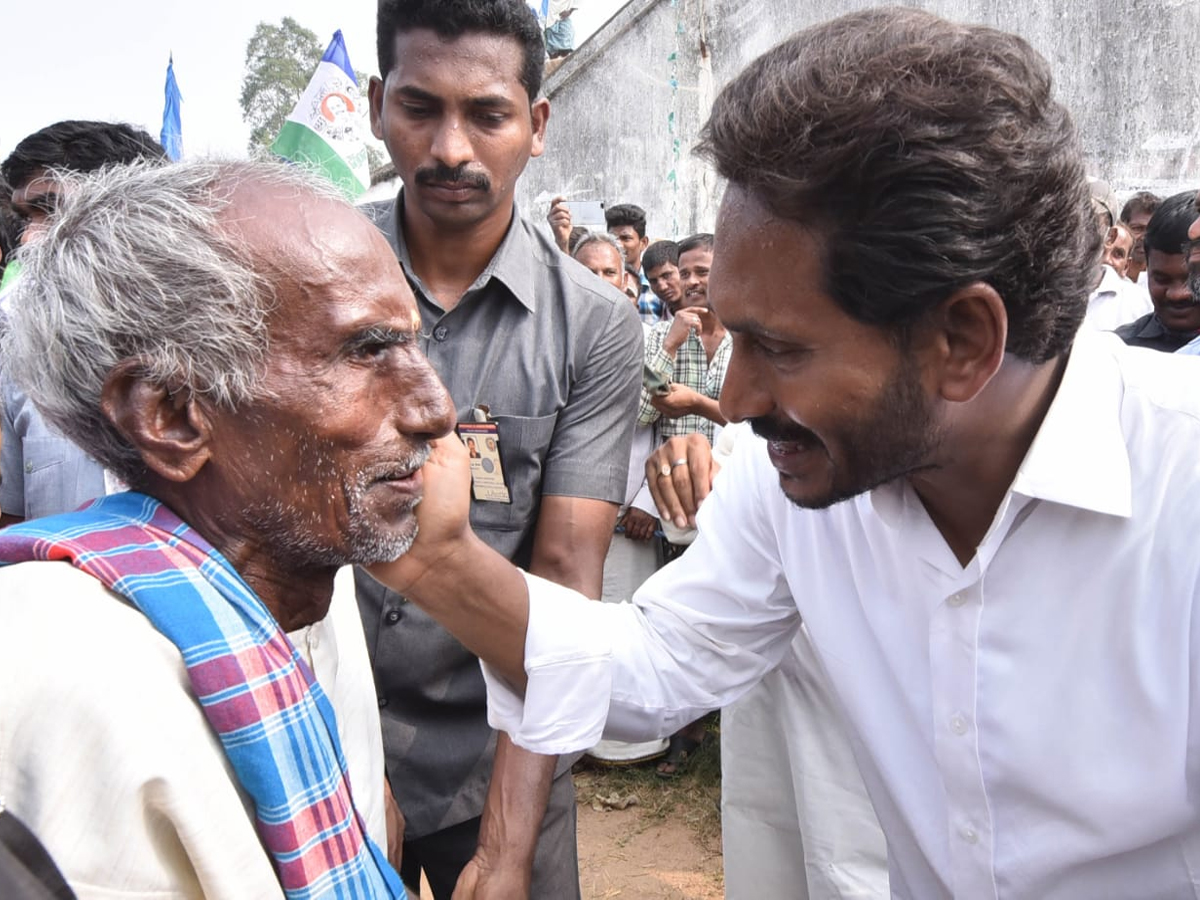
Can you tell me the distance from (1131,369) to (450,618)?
133cm

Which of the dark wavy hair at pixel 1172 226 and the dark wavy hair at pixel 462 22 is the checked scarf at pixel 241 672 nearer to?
the dark wavy hair at pixel 462 22

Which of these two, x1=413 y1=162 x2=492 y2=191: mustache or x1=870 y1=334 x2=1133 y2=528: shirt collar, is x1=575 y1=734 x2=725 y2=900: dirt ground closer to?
x1=870 y1=334 x2=1133 y2=528: shirt collar

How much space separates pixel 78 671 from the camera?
1.06 metres

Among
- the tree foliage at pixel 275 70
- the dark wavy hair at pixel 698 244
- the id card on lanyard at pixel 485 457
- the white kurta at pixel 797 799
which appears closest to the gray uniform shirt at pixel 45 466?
the id card on lanyard at pixel 485 457

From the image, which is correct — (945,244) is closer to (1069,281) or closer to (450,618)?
(1069,281)

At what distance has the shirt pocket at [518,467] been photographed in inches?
86.4

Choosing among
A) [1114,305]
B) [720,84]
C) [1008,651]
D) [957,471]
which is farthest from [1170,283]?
[720,84]

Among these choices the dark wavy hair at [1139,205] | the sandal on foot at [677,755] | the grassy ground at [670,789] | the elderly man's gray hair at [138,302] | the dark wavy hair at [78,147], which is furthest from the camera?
the dark wavy hair at [1139,205]

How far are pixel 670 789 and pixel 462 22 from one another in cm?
394

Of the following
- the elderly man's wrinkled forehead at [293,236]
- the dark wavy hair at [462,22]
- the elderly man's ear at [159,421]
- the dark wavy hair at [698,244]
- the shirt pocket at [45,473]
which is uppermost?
the dark wavy hair at [462,22]

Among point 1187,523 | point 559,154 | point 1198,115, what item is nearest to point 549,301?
point 1187,523

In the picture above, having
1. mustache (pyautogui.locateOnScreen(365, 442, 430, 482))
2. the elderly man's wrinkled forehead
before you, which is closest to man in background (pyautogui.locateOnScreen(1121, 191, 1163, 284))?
mustache (pyautogui.locateOnScreen(365, 442, 430, 482))

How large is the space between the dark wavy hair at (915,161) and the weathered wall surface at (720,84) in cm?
830

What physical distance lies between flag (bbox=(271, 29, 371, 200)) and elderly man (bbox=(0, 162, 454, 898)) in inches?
185
